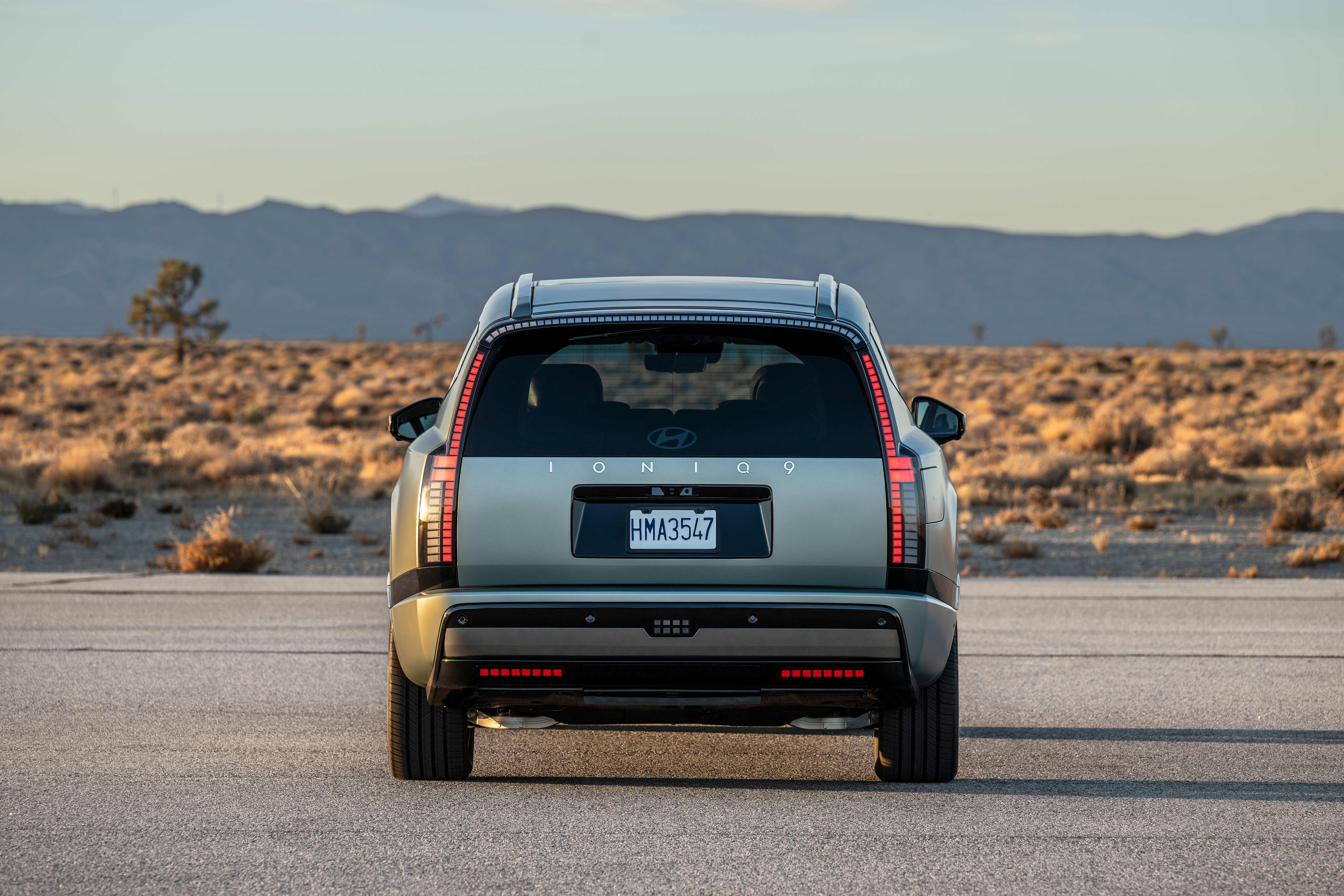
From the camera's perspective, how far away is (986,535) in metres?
19.0

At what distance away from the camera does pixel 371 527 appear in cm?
2088

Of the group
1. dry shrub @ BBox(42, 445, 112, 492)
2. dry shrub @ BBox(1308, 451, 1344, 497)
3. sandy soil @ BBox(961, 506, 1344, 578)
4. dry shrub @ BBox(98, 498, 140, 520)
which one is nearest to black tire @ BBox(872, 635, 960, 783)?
sandy soil @ BBox(961, 506, 1344, 578)

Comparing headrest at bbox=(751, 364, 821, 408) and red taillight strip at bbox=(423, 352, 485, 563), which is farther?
headrest at bbox=(751, 364, 821, 408)

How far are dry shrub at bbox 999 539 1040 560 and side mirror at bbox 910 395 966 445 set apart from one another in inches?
421

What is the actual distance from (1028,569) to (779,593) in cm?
1149

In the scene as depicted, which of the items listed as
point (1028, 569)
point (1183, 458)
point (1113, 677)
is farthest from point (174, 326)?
point (1113, 677)

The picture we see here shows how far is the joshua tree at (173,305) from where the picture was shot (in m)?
80.1

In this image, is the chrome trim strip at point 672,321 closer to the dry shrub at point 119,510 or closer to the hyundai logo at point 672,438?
the hyundai logo at point 672,438

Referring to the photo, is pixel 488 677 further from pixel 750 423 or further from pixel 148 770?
pixel 148 770

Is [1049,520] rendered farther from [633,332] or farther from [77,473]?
[633,332]

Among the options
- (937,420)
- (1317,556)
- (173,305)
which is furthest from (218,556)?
(173,305)

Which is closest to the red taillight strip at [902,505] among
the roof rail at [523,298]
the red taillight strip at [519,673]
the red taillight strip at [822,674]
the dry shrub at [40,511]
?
the red taillight strip at [822,674]

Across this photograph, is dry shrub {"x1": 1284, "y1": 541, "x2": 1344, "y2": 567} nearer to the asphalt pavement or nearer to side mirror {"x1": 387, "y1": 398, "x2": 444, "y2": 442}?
the asphalt pavement

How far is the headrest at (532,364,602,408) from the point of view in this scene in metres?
6.15
